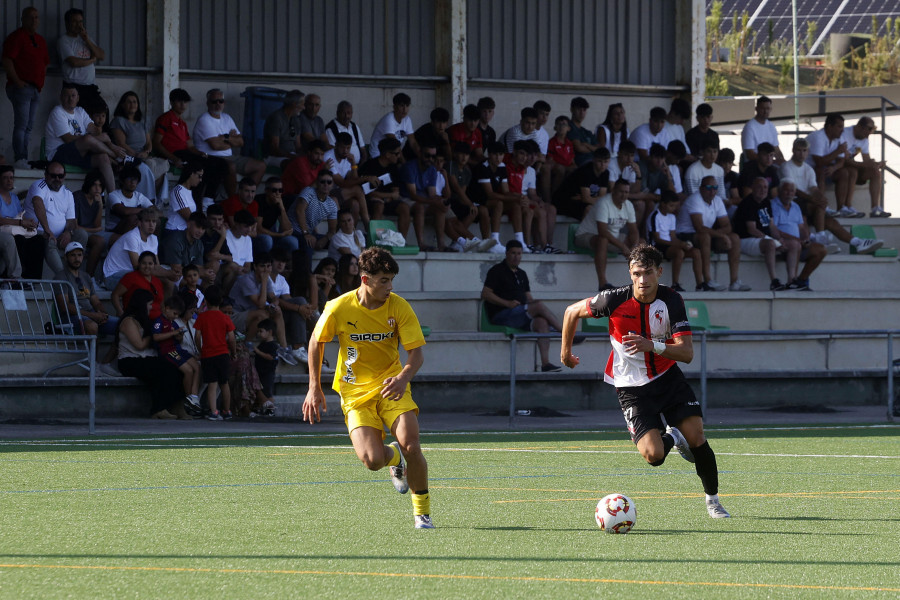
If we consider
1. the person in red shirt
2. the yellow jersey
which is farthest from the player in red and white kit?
the person in red shirt

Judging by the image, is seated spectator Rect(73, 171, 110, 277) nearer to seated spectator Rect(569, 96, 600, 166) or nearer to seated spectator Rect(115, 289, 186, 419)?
seated spectator Rect(115, 289, 186, 419)

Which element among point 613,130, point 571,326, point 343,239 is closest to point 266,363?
point 343,239

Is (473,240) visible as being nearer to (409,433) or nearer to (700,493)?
(700,493)

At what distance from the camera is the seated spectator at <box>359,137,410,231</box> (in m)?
19.8

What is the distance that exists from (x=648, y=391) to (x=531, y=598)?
3253 mm

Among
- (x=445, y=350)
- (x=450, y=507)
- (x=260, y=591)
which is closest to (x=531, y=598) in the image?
(x=260, y=591)

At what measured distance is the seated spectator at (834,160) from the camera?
23094 millimetres

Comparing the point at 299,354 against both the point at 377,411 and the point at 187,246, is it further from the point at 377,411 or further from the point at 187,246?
the point at 377,411

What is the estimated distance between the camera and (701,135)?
72.0 ft

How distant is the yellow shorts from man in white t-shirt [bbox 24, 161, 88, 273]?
9.78m

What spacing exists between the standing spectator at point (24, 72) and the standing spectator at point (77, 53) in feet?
1.06

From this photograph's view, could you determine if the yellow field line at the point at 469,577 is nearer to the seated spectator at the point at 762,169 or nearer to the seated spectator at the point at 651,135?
the seated spectator at the point at 651,135

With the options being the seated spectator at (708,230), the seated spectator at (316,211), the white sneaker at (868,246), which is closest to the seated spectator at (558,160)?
the seated spectator at (708,230)

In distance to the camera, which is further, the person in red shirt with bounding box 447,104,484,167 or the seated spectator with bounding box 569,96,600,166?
the seated spectator with bounding box 569,96,600,166
